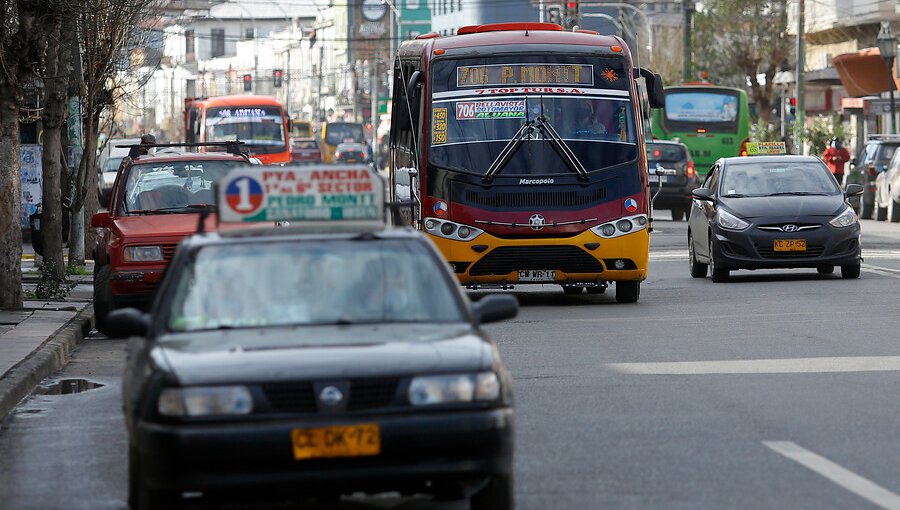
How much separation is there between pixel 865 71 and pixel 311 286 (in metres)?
59.5

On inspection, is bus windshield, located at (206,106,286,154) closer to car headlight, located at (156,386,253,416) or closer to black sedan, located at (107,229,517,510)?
black sedan, located at (107,229,517,510)

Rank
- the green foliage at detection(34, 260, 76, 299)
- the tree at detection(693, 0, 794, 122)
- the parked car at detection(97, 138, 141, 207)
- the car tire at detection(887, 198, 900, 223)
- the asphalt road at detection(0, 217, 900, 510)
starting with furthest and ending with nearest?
A: the tree at detection(693, 0, 794, 122) < the parked car at detection(97, 138, 141, 207) < the car tire at detection(887, 198, 900, 223) < the green foliage at detection(34, 260, 76, 299) < the asphalt road at detection(0, 217, 900, 510)

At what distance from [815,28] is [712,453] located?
65.5 m

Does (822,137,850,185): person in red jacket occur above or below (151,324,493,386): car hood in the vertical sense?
below

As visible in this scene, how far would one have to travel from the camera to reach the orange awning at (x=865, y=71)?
6462 cm

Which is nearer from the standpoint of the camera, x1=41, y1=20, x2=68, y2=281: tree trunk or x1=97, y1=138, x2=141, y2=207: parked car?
x1=41, y1=20, x2=68, y2=281: tree trunk

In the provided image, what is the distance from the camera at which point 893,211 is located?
4141 cm

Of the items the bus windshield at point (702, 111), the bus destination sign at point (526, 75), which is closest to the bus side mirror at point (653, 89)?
the bus destination sign at point (526, 75)

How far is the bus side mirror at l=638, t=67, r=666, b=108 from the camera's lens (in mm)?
21109

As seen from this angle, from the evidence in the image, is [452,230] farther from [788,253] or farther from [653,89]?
[788,253]

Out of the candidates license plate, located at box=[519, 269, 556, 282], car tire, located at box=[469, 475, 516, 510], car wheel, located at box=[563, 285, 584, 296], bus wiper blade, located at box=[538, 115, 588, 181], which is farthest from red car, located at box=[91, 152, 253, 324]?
car tire, located at box=[469, 475, 516, 510]

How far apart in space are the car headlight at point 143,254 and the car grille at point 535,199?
370 cm

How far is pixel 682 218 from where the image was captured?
4488 centimetres

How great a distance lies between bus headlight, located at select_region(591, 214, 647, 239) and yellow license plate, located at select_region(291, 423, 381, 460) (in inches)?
503
